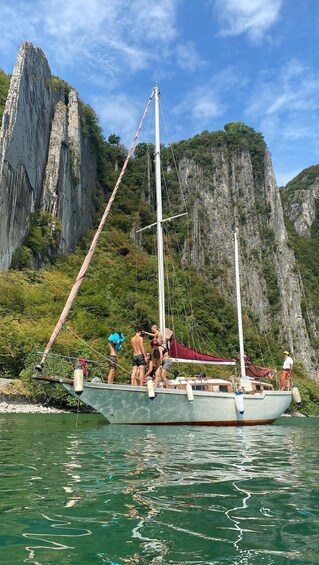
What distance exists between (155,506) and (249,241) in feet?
220

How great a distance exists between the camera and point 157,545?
3.23 meters

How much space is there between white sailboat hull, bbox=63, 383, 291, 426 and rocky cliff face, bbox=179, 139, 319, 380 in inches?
1765

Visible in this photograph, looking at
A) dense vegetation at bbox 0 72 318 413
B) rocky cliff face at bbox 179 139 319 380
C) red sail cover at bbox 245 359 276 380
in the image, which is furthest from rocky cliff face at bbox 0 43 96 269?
rocky cliff face at bbox 179 139 319 380

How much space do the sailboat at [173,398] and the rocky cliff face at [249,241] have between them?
143ft

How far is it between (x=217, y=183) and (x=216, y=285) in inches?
727

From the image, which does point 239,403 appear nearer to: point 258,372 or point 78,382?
point 258,372

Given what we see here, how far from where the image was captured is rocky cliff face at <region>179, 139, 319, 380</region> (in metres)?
62.6

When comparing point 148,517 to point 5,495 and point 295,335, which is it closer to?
point 5,495

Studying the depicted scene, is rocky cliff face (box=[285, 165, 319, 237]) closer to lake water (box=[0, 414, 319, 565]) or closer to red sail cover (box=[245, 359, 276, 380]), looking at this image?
red sail cover (box=[245, 359, 276, 380])

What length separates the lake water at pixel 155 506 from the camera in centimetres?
314

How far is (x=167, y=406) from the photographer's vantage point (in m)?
13.6

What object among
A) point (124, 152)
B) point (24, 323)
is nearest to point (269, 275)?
point (124, 152)

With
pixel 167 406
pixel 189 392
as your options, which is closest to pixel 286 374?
A: pixel 189 392

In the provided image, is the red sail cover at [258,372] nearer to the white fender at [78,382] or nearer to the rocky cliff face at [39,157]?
the white fender at [78,382]
